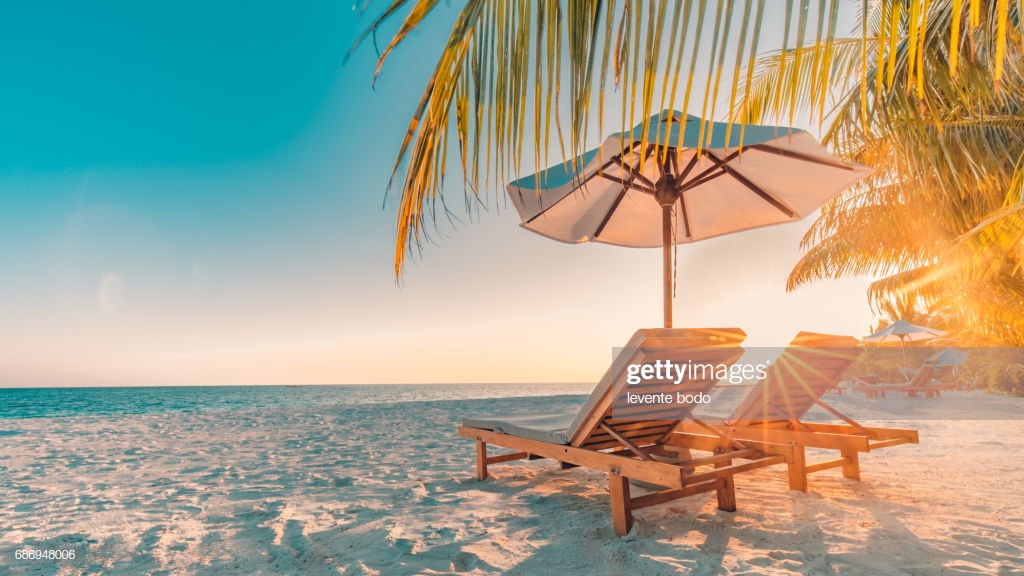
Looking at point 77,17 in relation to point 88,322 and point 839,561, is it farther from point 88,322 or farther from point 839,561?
point 88,322

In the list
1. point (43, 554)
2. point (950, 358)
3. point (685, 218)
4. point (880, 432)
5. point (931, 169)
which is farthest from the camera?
point (950, 358)

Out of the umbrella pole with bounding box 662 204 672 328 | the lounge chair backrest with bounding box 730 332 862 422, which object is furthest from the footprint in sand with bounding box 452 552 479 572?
the umbrella pole with bounding box 662 204 672 328

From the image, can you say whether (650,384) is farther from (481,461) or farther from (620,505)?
(481,461)

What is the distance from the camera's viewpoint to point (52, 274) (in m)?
19.6

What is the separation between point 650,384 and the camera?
2.73 metres

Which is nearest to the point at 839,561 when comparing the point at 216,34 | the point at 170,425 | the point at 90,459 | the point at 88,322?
the point at 90,459

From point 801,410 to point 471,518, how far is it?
7.89 ft

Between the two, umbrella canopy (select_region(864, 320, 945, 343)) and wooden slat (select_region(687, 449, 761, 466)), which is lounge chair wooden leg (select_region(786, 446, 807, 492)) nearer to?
wooden slat (select_region(687, 449, 761, 466))

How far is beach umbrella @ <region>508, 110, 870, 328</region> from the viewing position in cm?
326

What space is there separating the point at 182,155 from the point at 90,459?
11.7 metres

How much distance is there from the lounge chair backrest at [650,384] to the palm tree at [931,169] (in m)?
1.13

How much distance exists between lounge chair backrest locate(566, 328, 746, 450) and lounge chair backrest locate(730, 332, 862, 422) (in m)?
0.49

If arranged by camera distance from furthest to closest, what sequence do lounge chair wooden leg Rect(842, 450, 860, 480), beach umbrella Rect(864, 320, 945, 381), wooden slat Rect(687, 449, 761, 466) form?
beach umbrella Rect(864, 320, 945, 381), lounge chair wooden leg Rect(842, 450, 860, 480), wooden slat Rect(687, 449, 761, 466)

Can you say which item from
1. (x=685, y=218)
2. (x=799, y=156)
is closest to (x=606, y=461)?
(x=799, y=156)
